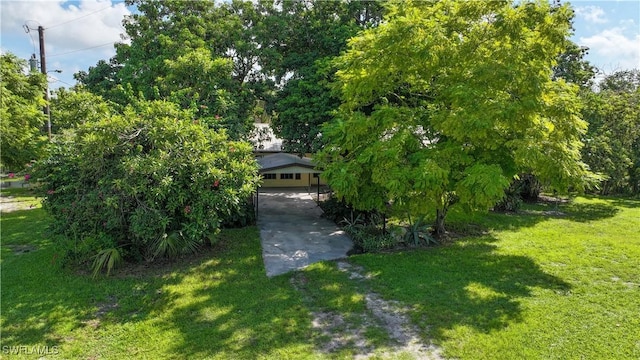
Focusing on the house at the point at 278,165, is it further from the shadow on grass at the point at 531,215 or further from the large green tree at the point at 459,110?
the shadow on grass at the point at 531,215

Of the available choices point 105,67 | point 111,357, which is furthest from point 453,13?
point 105,67

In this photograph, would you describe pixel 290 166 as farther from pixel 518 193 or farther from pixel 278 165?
pixel 518 193

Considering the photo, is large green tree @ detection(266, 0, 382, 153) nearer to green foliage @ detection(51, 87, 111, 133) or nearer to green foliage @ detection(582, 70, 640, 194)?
green foliage @ detection(51, 87, 111, 133)

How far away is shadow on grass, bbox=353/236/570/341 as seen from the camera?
24.1 ft

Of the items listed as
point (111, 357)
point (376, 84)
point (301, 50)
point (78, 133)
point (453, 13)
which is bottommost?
point (111, 357)

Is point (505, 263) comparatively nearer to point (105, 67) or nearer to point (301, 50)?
point (301, 50)

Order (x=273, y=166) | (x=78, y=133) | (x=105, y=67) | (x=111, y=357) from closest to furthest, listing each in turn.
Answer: (x=111, y=357) → (x=78, y=133) → (x=273, y=166) → (x=105, y=67)

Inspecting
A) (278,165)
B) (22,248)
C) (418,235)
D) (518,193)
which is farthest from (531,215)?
(22,248)

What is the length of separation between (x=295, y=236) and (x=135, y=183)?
5.79m

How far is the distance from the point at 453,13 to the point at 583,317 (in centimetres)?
780

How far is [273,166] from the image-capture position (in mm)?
16016

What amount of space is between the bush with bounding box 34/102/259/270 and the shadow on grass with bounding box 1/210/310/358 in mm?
996

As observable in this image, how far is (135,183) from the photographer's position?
891 cm

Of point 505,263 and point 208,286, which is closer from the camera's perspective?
point 208,286
